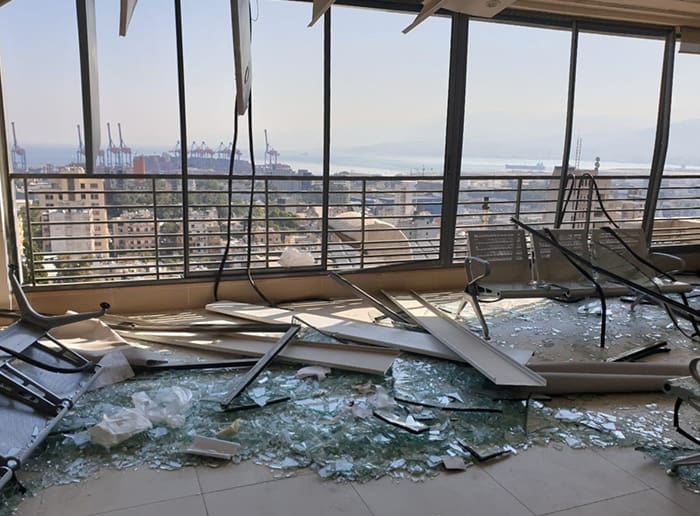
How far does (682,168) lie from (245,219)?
4.74m

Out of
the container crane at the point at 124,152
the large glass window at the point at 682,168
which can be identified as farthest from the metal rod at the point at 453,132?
the container crane at the point at 124,152

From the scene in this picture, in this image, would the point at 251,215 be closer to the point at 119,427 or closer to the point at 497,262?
the point at 497,262

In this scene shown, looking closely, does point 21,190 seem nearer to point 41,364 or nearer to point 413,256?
point 41,364

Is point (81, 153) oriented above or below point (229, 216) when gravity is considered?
above

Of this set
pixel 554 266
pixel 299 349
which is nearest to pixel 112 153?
pixel 299 349

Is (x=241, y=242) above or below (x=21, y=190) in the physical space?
below

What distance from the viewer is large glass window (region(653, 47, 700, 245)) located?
5465 millimetres

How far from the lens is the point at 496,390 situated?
280 cm

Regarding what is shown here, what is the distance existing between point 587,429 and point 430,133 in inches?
116

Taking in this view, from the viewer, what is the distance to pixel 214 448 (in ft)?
7.21

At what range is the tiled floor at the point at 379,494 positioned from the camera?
1.87m

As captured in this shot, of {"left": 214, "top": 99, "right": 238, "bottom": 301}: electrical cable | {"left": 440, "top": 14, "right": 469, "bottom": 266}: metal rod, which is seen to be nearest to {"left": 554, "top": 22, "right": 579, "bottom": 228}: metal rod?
{"left": 440, "top": 14, "right": 469, "bottom": 266}: metal rod

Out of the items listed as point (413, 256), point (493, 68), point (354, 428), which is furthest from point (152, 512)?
point (493, 68)

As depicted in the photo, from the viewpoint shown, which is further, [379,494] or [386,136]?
[386,136]
